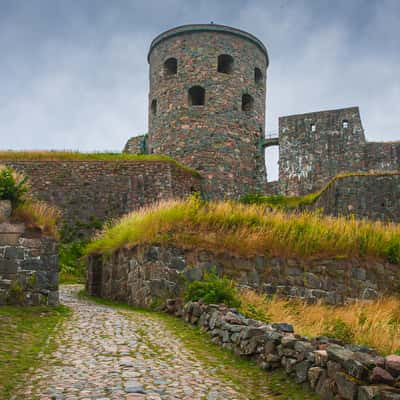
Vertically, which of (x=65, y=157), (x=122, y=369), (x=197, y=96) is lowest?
(x=122, y=369)

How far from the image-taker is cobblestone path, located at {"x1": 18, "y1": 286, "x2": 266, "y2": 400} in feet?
17.0

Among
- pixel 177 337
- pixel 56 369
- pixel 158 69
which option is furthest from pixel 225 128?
pixel 56 369

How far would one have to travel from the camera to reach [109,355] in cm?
673

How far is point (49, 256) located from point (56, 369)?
15.9 feet

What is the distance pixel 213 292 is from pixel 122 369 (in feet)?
11.7

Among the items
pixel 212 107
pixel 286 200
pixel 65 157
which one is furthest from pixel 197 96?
pixel 65 157

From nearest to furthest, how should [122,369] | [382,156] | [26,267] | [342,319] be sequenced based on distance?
[122,369]
[342,319]
[26,267]
[382,156]

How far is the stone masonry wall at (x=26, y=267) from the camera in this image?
10.0 meters

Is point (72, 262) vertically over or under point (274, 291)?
over

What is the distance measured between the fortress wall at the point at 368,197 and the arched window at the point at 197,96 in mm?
10005

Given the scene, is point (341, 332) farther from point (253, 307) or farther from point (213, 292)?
point (213, 292)

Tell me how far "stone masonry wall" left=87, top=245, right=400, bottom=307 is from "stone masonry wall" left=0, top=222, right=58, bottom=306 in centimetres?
207

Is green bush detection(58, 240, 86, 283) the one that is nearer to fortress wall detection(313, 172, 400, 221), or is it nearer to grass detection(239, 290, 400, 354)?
fortress wall detection(313, 172, 400, 221)

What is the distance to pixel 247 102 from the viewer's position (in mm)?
27703
